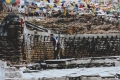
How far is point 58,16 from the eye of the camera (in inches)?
1415

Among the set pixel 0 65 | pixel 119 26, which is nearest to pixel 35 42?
pixel 0 65

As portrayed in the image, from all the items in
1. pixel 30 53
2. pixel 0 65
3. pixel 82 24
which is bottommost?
pixel 82 24

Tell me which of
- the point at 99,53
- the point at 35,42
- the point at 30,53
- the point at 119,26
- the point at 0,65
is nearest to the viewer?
the point at 0,65

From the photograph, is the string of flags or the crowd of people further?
the string of flags

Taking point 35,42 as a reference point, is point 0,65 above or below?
above

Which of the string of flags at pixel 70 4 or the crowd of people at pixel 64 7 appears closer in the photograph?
the crowd of people at pixel 64 7

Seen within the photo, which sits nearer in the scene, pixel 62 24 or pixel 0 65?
pixel 0 65

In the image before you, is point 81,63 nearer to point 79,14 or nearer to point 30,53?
point 30,53

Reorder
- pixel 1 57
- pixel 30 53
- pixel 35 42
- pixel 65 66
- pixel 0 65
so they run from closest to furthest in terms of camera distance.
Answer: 1. pixel 0 65
2. pixel 65 66
3. pixel 1 57
4. pixel 30 53
5. pixel 35 42

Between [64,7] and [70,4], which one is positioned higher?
[70,4]

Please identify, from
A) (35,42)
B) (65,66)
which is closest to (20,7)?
(35,42)

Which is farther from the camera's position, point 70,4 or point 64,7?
point 70,4

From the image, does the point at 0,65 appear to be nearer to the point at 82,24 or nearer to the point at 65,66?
the point at 65,66

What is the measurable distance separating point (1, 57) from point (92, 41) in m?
7.05
